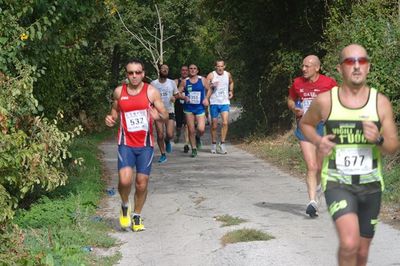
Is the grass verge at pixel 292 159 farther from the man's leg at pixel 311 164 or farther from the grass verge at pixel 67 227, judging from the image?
the grass verge at pixel 67 227

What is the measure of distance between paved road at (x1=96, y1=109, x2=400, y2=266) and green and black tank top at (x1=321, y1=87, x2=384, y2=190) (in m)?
1.74

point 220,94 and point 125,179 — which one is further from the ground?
point 220,94

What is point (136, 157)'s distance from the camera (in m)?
9.30

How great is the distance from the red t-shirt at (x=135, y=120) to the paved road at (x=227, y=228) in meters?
1.07

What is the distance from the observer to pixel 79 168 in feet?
44.3

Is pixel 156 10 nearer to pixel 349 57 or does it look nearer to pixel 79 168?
pixel 79 168

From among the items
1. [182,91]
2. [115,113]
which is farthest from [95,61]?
[115,113]

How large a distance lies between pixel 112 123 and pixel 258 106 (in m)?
12.8

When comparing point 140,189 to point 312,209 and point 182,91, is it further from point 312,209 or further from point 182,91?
point 182,91

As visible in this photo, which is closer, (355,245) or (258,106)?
(355,245)

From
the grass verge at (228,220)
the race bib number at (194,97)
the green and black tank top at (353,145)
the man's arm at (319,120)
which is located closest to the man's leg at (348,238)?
the green and black tank top at (353,145)

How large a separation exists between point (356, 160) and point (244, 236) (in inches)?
111

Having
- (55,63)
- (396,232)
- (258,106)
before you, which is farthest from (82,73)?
(396,232)

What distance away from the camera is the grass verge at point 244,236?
8.42 meters
